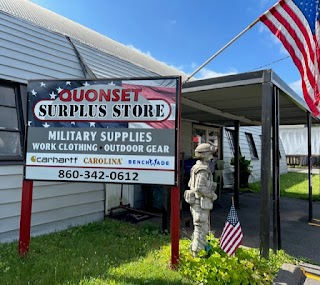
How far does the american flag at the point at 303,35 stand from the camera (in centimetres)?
407

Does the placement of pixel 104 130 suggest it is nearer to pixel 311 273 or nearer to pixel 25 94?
pixel 25 94

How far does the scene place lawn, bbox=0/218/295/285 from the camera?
3.21m

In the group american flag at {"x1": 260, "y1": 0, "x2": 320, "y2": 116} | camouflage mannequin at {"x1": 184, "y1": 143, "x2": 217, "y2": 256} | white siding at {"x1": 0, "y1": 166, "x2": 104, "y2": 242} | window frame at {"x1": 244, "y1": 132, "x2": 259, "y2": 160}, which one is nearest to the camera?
camouflage mannequin at {"x1": 184, "y1": 143, "x2": 217, "y2": 256}

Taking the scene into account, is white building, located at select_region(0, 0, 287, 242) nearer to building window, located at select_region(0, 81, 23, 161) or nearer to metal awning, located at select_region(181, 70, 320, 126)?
building window, located at select_region(0, 81, 23, 161)

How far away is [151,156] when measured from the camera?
145 inches

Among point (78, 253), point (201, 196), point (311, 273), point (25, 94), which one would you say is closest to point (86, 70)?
point (25, 94)

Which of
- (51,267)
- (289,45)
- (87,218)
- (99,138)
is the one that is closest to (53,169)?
(99,138)

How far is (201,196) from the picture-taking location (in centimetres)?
353

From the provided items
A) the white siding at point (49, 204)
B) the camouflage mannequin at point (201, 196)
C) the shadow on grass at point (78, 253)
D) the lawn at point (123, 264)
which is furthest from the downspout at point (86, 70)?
the camouflage mannequin at point (201, 196)

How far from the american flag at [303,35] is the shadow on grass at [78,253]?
3316mm

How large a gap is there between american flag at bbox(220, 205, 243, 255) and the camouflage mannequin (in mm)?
272

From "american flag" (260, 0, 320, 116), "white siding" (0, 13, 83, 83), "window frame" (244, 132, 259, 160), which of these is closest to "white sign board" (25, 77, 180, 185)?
"white siding" (0, 13, 83, 83)

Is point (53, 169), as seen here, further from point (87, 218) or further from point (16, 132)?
point (87, 218)

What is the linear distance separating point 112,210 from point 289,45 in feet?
15.9
